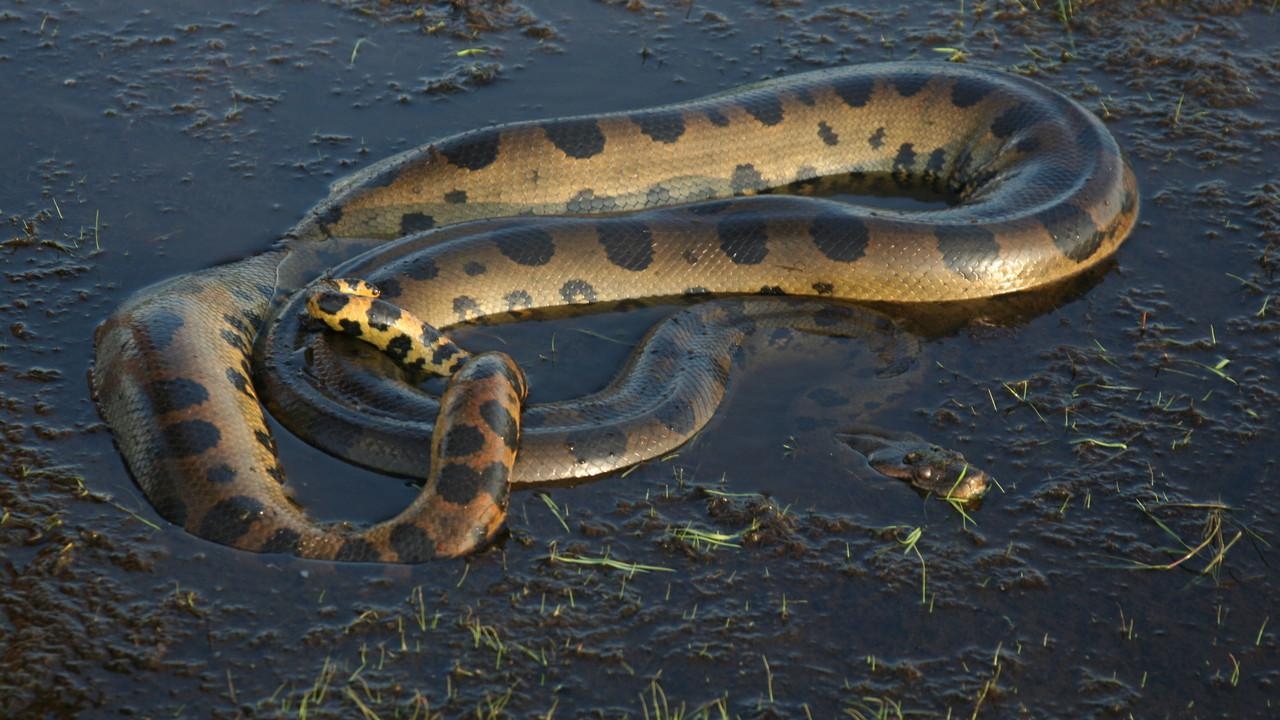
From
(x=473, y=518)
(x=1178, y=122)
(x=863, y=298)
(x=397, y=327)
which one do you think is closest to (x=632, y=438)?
(x=473, y=518)

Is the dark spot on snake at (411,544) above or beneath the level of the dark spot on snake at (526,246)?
beneath

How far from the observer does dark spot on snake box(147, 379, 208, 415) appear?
8.70 metres

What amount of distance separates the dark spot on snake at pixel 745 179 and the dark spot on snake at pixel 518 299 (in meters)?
2.59

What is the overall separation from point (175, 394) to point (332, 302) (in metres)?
1.32

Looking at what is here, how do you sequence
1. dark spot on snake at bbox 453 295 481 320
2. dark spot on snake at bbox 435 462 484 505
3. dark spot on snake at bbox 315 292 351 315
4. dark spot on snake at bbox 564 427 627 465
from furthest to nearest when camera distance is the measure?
dark spot on snake at bbox 453 295 481 320 < dark spot on snake at bbox 315 292 351 315 < dark spot on snake at bbox 564 427 627 465 < dark spot on snake at bbox 435 462 484 505

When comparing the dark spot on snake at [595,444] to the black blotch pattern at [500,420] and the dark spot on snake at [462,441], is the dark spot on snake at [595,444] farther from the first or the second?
the dark spot on snake at [462,441]

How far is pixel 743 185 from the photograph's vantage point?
12.4 m

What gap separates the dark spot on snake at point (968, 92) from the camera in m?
12.6

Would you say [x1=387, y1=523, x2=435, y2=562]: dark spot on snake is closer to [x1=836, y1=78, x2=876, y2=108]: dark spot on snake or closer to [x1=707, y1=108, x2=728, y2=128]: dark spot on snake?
[x1=707, y1=108, x2=728, y2=128]: dark spot on snake

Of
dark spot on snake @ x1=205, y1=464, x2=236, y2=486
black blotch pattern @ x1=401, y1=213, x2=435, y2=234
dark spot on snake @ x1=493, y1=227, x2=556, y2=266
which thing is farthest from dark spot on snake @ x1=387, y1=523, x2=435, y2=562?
black blotch pattern @ x1=401, y1=213, x2=435, y2=234

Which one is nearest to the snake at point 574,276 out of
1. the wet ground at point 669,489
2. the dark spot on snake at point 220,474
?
the dark spot on snake at point 220,474

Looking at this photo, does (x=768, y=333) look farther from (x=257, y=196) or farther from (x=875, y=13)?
(x=875, y=13)

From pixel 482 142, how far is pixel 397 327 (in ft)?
8.70

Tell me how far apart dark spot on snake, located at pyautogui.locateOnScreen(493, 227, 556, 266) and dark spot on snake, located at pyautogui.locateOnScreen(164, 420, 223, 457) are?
285 cm
